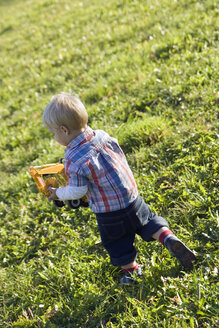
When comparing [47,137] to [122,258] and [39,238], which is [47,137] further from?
[122,258]

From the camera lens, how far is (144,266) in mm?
3277

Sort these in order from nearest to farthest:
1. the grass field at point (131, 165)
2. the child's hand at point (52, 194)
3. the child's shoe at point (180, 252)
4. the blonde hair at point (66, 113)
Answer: the blonde hair at point (66, 113), the child's shoe at point (180, 252), the grass field at point (131, 165), the child's hand at point (52, 194)

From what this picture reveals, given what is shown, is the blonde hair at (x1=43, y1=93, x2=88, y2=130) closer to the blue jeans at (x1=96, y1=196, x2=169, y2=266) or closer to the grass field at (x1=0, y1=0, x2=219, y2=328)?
the blue jeans at (x1=96, y1=196, x2=169, y2=266)

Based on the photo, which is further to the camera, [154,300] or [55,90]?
[55,90]

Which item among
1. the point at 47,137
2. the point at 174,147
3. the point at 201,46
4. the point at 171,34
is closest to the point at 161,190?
the point at 174,147

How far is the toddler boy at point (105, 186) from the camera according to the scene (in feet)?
9.39

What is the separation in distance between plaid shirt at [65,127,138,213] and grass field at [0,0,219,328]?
71 cm

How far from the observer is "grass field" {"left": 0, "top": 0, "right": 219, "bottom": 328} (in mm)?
3062

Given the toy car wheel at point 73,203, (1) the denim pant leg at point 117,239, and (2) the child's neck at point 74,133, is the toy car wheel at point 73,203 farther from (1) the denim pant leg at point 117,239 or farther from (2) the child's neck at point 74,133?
(2) the child's neck at point 74,133

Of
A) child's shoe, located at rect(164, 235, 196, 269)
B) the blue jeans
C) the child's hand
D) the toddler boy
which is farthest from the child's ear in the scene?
child's shoe, located at rect(164, 235, 196, 269)

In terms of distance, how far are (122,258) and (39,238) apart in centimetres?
142

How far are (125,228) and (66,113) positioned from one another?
Result: 1.08m

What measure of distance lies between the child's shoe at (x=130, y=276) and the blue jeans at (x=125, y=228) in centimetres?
13

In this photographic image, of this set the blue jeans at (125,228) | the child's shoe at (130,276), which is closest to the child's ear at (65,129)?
the blue jeans at (125,228)
